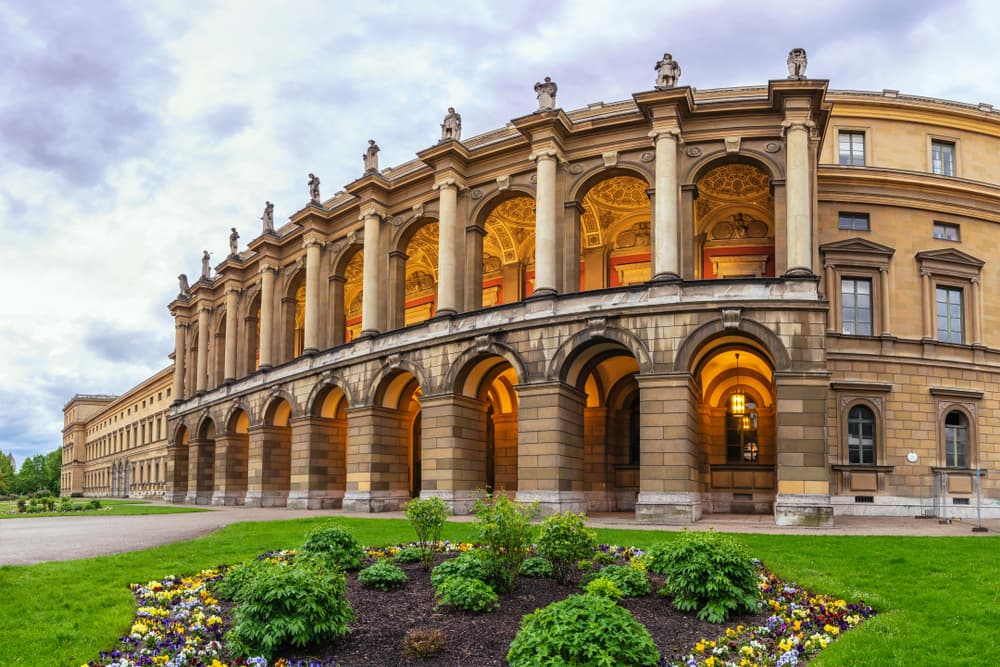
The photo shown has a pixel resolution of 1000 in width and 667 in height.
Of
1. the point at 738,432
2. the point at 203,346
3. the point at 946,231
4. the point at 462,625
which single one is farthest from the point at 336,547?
the point at 203,346

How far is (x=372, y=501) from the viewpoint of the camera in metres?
36.0

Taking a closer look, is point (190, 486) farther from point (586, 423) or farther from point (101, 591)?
point (101, 591)

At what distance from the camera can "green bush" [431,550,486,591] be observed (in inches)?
500

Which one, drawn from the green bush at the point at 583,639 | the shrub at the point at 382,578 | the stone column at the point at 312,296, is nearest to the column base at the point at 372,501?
the stone column at the point at 312,296

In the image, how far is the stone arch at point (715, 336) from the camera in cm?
2670

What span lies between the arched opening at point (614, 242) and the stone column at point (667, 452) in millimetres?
12170

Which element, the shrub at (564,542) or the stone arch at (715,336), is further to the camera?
the stone arch at (715,336)

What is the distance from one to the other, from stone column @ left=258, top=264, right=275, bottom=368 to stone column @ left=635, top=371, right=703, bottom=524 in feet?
91.2

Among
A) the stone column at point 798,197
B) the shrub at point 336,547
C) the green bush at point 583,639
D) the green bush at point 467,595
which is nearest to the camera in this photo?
the green bush at point 583,639

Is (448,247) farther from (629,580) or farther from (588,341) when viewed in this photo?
(629,580)

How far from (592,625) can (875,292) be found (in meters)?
31.8

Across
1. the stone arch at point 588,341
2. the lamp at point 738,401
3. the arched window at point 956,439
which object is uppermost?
the stone arch at point 588,341

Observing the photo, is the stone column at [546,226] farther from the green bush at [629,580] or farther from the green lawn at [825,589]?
the green bush at [629,580]

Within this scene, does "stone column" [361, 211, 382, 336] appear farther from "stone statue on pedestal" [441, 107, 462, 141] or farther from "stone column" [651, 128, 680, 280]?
"stone column" [651, 128, 680, 280]
